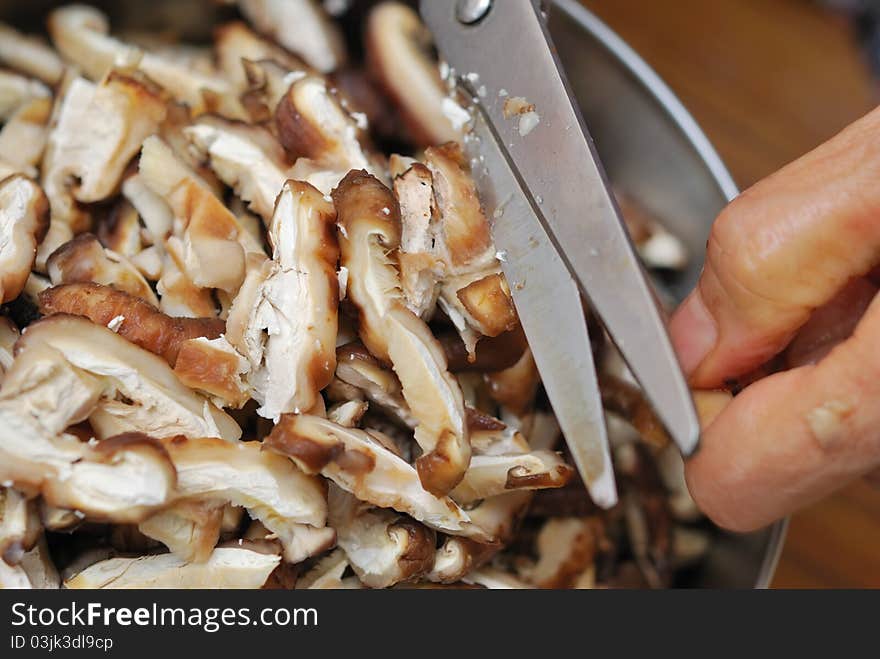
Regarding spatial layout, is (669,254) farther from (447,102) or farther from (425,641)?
(425,641)

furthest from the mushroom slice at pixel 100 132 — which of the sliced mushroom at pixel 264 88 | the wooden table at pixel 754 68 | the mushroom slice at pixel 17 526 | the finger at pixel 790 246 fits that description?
the wooden table at pixel 754 68

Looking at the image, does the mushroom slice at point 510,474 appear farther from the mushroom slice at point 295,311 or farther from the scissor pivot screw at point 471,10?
the scissor pivot screw at point 471,10

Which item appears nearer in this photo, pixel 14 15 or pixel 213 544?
pixel 213 544

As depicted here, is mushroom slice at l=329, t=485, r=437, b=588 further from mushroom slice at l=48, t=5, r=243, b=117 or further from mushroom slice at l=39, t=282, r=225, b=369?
mushroom slice at l=48, t=5, r=243, b=117

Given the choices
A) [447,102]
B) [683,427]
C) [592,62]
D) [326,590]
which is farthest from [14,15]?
[683,427]

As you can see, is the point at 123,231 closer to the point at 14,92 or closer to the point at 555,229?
the point at 14,92

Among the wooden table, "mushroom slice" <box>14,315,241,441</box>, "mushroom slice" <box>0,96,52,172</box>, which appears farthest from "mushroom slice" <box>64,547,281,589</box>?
the wooden table
